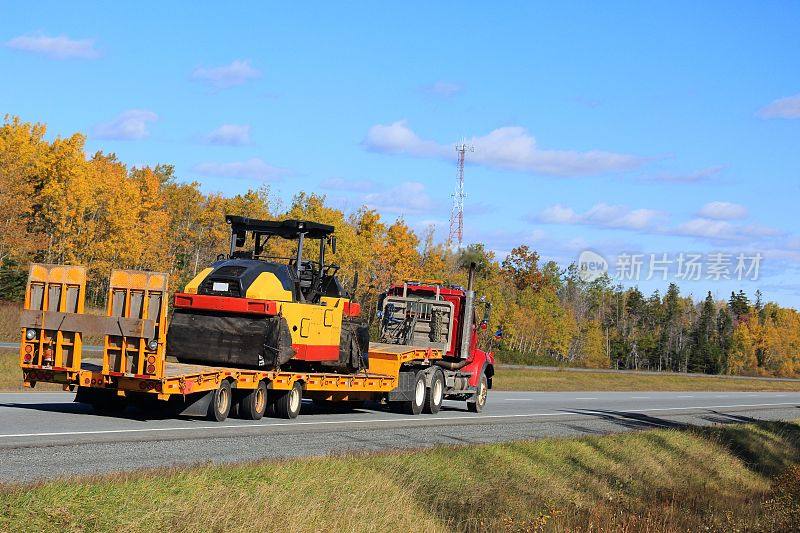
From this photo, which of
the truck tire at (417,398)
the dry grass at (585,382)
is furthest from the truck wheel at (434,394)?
the dry grass at (585,382)

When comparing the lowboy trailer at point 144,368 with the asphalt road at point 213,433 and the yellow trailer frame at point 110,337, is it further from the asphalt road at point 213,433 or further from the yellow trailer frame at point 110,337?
the asphalt road at point 213,433

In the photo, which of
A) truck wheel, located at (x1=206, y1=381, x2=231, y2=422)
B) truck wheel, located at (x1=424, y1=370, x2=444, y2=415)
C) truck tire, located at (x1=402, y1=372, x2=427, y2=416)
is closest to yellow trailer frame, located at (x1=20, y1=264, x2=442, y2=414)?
truck wheel, located at (x1=206, y1=381, x2=231, y2=422)

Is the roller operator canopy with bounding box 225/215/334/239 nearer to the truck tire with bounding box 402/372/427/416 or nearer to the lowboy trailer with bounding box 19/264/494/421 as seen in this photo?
the lowboy trailer with bounding box 19/264/494/421

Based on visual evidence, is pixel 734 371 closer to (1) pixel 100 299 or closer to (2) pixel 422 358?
(1) pixel 100 299

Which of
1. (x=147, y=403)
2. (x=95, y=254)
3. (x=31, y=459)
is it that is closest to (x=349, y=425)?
(x=147, y=403)

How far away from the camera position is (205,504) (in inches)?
381

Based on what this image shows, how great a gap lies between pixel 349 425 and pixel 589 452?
15.7ft

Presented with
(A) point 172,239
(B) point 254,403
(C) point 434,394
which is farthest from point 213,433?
(A) point 172,239

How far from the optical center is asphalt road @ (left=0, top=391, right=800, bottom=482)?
12492mm

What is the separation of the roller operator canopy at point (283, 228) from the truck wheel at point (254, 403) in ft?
10.5

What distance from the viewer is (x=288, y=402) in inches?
777

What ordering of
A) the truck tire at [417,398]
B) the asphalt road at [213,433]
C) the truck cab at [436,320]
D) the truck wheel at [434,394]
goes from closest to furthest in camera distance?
the asphalt road at [213,433] → the truck tire at [417,398] → the truck wheel at [434,394] → the truck cab at [436,320]

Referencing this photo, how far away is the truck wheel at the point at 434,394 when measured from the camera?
82.1 feet

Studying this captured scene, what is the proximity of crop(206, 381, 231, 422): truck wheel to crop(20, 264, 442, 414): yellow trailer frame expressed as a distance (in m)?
0.34
